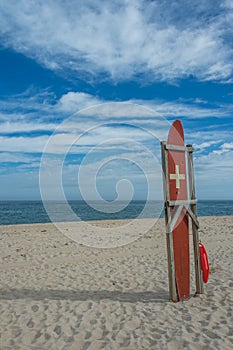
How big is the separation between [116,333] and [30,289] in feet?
9.34

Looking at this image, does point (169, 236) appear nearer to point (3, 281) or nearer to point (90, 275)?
point (90, 275)

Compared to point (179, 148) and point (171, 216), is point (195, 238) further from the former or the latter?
point (179, 148)

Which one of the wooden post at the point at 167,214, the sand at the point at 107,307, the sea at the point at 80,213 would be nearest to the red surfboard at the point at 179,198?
the wooden post at the point at 167,214

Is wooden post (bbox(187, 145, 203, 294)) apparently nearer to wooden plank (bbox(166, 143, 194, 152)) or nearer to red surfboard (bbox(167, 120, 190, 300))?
wooden plank (bbox(166, 143, 194, 152))

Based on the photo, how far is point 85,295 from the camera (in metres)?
6.45

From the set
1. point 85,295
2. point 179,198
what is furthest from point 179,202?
point 85,295

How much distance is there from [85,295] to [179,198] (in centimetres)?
248

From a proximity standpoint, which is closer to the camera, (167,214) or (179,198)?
(167,214)

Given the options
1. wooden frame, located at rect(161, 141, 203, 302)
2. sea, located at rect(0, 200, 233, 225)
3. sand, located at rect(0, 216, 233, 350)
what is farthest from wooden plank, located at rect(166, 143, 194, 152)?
sea, located at rect(0, 200, 233, 225)

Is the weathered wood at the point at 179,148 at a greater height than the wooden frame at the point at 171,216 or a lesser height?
greater

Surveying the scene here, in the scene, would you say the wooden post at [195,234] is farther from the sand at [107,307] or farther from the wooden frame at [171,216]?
the sand at [107,307]

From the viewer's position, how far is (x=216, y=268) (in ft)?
27.2

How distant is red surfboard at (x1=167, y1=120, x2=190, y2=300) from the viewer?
19.3 ft

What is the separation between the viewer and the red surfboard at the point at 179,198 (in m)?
5.88
